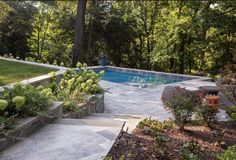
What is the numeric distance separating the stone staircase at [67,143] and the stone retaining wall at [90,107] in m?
0.99

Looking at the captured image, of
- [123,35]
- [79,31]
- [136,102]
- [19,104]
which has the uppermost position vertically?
[123,35]

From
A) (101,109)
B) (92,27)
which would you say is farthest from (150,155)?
(92,27)

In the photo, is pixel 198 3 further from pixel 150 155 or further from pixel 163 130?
pixel 150 155

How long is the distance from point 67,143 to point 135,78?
33.3ft

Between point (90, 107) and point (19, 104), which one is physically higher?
point (19, 104)

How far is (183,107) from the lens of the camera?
14.6 ft

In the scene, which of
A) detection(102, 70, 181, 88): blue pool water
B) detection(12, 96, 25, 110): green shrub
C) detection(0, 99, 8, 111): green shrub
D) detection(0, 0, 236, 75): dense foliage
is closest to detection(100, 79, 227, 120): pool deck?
detection(102, 70, 181, 88): blue pool water

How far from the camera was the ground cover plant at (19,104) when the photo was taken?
125 inches

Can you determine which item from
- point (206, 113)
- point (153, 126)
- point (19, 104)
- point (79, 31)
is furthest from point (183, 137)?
point (79, 31)

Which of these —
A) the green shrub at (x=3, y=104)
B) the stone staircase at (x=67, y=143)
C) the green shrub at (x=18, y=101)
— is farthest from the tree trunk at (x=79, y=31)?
the green shrub at (x=3, y=104)

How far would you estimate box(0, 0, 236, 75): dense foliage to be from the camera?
1392cm

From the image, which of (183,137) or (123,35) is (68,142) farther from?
(123,35)

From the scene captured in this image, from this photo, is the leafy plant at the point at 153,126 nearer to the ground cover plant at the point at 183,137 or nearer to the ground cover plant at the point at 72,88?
the ground cover plant at the point at 183,137

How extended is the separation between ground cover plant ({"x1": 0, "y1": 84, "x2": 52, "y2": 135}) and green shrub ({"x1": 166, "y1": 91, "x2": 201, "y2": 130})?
78.0 inches
